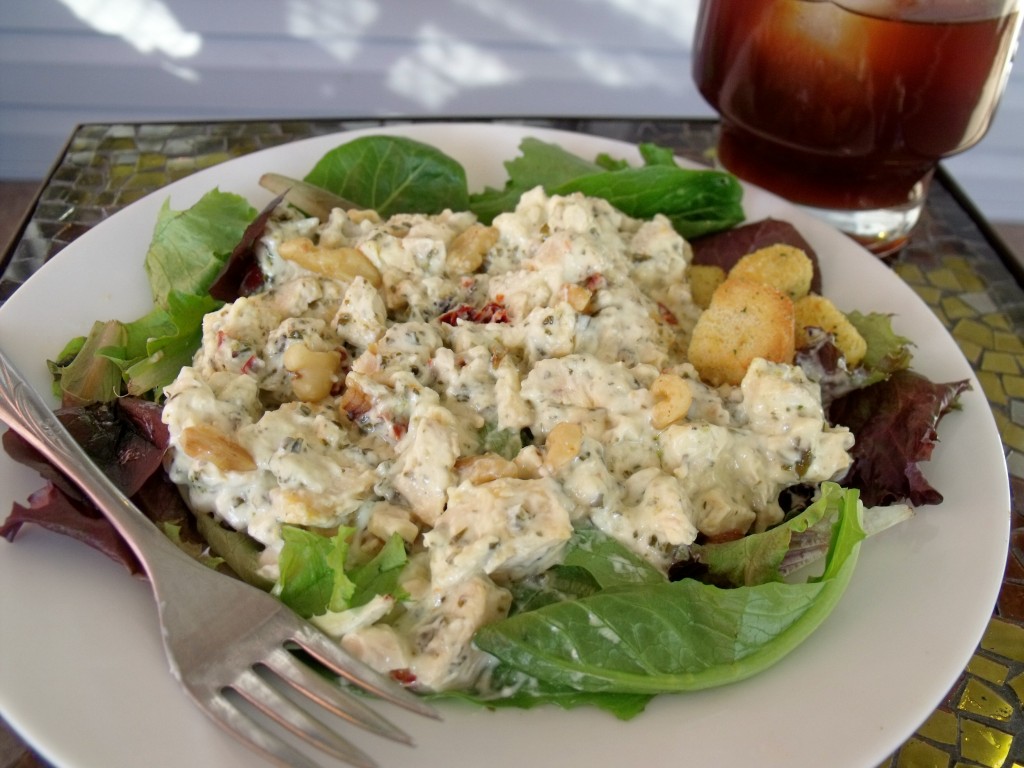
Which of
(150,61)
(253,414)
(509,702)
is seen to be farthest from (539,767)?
(150,61)

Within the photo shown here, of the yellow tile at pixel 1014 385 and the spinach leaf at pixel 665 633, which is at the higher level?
the spinach leaf at pixel 665 633

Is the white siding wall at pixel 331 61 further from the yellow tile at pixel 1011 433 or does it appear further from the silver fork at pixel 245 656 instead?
the silver fork at pixel 245 656

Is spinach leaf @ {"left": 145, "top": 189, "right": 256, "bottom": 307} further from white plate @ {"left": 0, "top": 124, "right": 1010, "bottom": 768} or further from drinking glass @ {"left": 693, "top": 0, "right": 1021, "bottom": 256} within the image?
drinking glass @ {"left": 693, "top": 0, "right": 1021, "bottom": 256}

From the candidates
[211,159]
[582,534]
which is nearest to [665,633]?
[582,534]

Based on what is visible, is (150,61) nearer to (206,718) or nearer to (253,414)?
(253,414)

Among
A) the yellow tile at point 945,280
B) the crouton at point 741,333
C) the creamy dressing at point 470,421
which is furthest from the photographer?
the yellow tile at point 945,280

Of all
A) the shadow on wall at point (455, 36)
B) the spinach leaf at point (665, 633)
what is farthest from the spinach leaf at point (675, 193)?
the shadow on wall at point (455, 36)
